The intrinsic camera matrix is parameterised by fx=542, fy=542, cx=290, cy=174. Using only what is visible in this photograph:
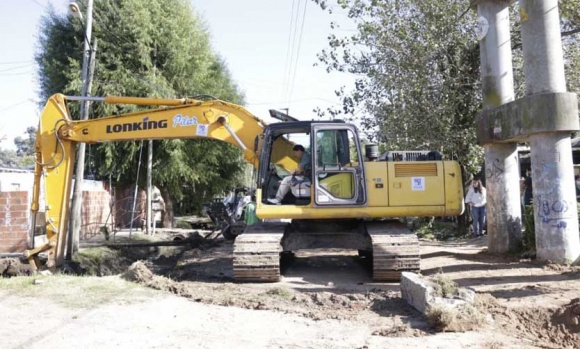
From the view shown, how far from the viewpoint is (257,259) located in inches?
347

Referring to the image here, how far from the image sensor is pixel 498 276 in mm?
8695

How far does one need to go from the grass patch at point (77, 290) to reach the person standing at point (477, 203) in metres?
9.63

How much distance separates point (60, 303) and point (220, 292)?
220 cm

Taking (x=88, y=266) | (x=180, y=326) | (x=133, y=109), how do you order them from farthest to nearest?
1. (x=133, y=109)
2. (x=88, y=266)
3. (x=180, y=326)

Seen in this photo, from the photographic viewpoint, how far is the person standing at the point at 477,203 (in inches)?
568

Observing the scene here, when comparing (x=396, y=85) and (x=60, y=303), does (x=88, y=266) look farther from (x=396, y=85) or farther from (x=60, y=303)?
(x=396, y=85)

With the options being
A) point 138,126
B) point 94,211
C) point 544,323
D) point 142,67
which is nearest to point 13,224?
point 138,126

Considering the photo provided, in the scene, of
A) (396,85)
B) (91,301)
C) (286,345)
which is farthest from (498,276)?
(396,85)

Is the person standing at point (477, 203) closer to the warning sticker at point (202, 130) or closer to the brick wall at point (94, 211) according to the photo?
the warning sticker at point (202, 130)

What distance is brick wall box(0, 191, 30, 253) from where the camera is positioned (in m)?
12.8

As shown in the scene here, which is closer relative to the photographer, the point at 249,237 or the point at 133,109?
the point at 249,237

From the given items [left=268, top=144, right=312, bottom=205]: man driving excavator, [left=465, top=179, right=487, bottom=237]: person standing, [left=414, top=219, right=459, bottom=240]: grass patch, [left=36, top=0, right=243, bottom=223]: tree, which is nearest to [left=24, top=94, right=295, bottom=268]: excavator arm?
[left=268, top=144, right=312, bottom=205]: man driving excavator

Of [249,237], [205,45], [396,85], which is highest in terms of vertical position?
[205,45]

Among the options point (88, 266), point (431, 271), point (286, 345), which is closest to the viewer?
point (286, 345)
